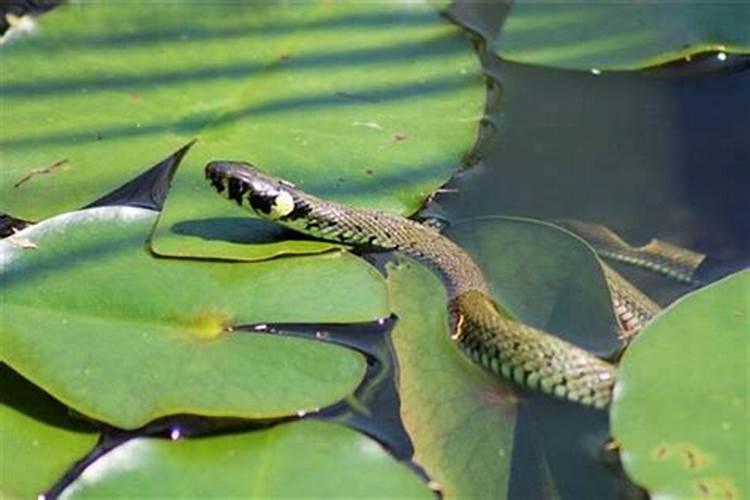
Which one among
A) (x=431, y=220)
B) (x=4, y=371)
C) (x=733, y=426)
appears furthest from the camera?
(x=431, y=220)

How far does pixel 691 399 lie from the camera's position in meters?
2.54

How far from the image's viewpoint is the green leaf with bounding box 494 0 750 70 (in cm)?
368

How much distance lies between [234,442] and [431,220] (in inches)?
36.2

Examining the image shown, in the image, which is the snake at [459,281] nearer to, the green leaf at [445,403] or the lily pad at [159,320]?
the green leaf at [445,403]

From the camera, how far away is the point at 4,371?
2.90 m

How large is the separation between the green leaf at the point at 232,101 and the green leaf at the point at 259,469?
536 millimetres

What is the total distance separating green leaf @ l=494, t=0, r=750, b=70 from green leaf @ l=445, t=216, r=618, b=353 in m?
0.67

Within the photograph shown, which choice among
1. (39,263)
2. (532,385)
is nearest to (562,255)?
(532,385)

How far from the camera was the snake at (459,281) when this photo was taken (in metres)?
2.90

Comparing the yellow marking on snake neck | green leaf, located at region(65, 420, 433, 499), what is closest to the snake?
the yellow marking on snake neck

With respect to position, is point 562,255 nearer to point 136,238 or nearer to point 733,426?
point 733,426

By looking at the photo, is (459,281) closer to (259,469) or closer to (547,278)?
(547,278)

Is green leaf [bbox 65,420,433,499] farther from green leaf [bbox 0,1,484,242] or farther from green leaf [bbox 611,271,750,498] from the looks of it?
green leaf [bbox 0,1,484,242]

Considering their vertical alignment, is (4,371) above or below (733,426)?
below
